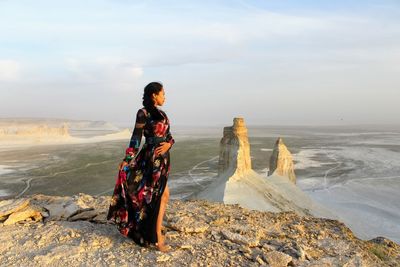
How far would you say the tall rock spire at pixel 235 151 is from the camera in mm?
20594

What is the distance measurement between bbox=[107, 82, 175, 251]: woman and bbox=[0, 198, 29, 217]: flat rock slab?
2237 millimetres

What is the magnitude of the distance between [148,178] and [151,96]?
1.12m

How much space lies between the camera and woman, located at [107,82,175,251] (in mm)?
4930

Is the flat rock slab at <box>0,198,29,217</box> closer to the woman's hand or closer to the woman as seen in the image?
the woman

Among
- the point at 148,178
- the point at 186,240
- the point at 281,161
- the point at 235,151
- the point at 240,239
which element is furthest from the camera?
the point at 281,161

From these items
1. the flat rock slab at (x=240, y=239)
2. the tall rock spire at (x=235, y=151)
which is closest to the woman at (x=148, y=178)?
the flat rock slab at (x=240, y=239)

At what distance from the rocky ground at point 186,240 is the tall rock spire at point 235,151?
13.4 m

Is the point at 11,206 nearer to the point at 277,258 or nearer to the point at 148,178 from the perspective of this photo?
the point at 148,178

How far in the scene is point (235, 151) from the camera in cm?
2088

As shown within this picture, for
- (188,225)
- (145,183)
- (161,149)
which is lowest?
(188,225)

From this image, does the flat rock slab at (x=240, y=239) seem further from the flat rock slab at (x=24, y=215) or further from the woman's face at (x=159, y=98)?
the flat rock slab at (x=24, y=215)

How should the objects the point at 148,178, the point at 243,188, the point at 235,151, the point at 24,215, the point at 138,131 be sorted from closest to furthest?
the point at 138,131
the point at 148,178
the point at 24,215
the point at 243,188
the point at 235,151

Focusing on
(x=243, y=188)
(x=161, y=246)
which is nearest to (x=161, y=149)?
(x=161, y=246)

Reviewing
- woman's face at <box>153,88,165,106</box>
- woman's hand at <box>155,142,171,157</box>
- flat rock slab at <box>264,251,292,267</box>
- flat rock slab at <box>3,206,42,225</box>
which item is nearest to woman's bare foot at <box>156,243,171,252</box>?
woman's hand at <box>155,142,171,157</box>
